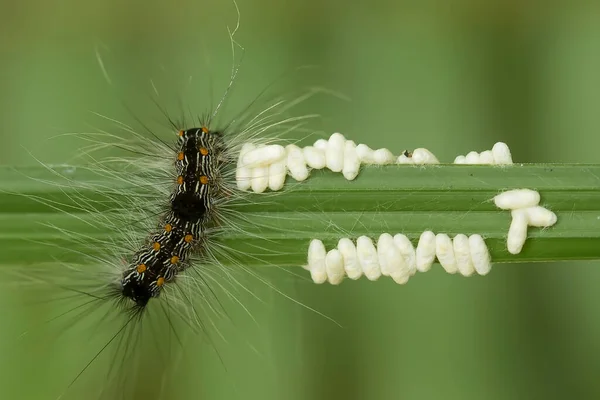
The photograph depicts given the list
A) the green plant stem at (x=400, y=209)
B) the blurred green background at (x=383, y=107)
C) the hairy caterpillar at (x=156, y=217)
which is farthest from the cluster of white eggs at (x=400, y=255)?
the blurred green background at (x=383, y=107)

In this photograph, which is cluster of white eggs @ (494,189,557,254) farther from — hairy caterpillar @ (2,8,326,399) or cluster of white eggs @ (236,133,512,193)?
hairy caterpillar @ (2,8,326,399)

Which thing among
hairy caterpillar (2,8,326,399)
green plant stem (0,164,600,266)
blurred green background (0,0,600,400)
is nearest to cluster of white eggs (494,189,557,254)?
green plant stem (0,164,600,266)

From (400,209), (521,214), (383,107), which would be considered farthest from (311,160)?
(383,107)

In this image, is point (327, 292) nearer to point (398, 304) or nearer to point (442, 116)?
point (398, 304)

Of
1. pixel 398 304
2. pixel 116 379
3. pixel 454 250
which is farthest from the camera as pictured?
pixel 398 304

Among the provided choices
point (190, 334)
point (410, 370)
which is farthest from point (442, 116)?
point (190, 334)

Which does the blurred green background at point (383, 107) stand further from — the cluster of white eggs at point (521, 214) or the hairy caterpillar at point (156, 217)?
the cluster of white eggs at point (521, 214)
